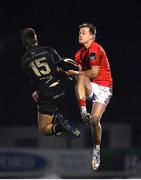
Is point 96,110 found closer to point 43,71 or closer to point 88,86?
point 88,86

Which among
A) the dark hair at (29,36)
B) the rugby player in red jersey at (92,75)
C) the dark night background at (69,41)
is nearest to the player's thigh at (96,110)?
the rugby player in red jersey at (92,75)

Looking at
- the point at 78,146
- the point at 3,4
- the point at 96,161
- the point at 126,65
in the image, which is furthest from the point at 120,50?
the point at 96,161

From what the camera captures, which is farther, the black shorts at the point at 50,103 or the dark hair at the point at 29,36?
the black shorts at the point at 50,103

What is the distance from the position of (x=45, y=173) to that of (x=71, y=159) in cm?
169

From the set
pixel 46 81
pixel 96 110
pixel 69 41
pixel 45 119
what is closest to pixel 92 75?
pixel 96 110

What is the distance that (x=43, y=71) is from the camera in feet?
20.1

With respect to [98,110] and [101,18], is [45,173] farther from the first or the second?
[98,110]

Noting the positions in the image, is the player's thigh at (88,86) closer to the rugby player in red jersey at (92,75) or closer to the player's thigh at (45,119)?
the rugby player in red jersey at (92,75)

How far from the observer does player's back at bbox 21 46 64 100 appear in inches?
239

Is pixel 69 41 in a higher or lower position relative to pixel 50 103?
lower

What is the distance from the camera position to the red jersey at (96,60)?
5965 millimetres

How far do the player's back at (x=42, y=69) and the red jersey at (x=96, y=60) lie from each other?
270 millimetres

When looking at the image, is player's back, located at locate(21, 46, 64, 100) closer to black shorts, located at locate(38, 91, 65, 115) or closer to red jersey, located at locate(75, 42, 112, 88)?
black shorts, located at locate(38, 91, 65, 115)

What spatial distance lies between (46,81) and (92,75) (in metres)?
0.46
